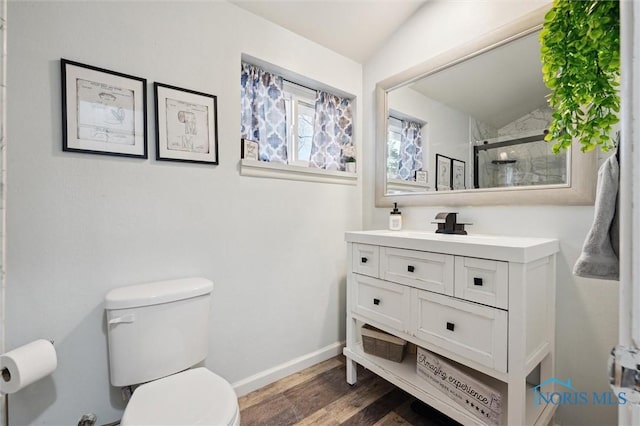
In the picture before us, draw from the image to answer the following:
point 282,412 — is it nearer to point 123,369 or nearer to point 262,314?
point 262,314

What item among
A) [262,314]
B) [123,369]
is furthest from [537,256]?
[123,369]

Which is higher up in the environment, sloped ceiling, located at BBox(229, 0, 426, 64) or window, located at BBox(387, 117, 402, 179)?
sloped ceiling, located at BBox(229, 0, 426, 64)

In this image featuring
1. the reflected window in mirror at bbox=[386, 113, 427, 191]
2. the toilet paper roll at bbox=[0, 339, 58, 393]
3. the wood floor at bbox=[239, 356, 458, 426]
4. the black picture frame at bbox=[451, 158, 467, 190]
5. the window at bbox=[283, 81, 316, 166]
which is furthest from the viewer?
the window at bbox=[283, 81, 316, 166]

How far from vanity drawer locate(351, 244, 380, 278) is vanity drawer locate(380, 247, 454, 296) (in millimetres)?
43

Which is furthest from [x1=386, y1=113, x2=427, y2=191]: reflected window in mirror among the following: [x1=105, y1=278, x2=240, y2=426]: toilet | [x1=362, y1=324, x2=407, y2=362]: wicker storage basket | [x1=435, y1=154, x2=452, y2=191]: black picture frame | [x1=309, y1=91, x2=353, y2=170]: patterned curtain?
[x1=105, y1=278, x2=240, y2=426]: toilet

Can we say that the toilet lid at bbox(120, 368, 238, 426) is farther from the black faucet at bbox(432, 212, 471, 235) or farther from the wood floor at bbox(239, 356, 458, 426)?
the black faucet at bbox(432, 212, 471, 235)

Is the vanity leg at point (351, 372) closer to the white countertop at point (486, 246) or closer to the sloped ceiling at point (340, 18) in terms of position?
the white countertop at point (486, 246)

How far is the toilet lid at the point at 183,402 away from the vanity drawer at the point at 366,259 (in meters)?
0.90

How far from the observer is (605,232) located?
65 cm

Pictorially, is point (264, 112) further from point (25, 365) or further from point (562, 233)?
point (562, 233)

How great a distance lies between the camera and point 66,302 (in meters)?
1.21

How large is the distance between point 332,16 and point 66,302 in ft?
6.97

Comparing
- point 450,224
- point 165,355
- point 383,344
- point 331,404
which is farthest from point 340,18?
point 331,404

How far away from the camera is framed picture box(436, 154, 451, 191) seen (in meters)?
1.76
